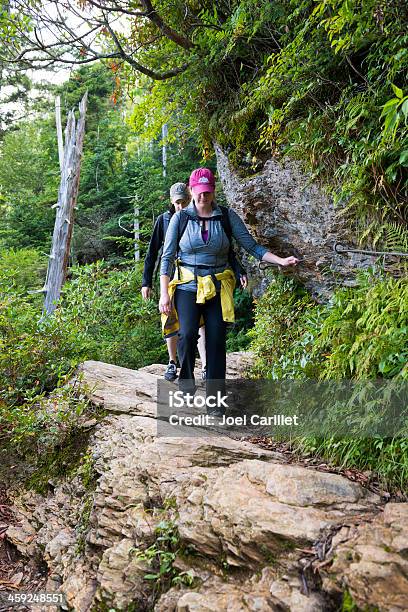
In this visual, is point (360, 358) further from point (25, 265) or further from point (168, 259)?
point (25, 265)

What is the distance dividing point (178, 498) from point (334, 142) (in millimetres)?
3787

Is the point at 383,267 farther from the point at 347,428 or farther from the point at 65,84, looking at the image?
the point at 65,84

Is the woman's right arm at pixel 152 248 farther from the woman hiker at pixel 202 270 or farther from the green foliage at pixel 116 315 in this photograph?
the green foliage at pixel 116 315

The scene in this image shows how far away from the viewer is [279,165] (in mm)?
5969

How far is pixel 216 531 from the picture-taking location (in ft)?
8.83

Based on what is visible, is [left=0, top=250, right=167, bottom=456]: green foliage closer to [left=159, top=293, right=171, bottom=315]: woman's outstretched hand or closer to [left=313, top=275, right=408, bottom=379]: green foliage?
→ [left=159, top=293, right=171, bottom=315]: woman's outstretched hand

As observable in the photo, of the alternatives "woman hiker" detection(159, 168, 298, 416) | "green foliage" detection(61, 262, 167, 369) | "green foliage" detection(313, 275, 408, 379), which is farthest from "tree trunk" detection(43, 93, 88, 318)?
"green foliage" detection(313, 275, 408, 379)

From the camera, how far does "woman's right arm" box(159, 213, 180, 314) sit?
4676 millimetres

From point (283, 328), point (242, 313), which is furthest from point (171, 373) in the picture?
point (242, 313)

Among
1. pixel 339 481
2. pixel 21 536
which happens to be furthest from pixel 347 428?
pixel 21 536

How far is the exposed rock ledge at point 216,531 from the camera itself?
2.17 m

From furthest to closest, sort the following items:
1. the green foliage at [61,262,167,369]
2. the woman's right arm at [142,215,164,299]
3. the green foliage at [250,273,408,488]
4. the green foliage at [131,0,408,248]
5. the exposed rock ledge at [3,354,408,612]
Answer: the green foliage at [61,262,167,369] → the woman's right arm at [142,215,164,299] → the green foliage at [131,0,408,248] → the green foliage at [250,273,408,488] → the exposed rock ledge at [3,354,408,612]

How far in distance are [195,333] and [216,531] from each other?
89.1 inches

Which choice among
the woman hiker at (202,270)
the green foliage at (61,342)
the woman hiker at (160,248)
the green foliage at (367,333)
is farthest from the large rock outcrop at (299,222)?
the green foliage at (61,342)
